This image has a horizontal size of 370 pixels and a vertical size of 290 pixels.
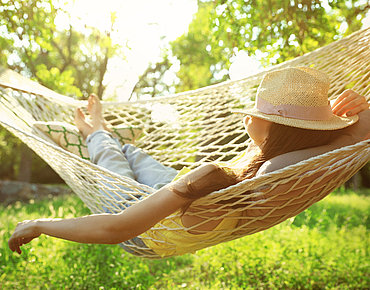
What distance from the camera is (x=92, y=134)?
6.40ft

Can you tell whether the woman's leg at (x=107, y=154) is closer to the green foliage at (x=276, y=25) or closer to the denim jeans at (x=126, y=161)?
the denim jeans at (x=126, y=161)

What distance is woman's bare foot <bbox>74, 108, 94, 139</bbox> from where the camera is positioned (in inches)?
81.8

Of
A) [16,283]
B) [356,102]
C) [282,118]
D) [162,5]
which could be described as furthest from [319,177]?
[162,5]

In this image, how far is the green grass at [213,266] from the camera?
2195 mm

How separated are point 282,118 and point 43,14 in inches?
86.6

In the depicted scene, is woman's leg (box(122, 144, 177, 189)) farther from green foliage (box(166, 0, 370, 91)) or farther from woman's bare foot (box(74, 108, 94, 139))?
green foliage (box(166, 0, 370, 91))

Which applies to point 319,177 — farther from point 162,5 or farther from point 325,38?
point 162,5

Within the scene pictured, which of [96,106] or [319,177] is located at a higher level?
[96,106]

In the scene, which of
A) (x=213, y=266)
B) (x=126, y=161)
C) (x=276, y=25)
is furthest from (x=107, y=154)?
(x=276, y=25)

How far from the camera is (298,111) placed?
1.08 m

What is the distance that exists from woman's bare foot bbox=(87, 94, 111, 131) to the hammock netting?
0.41 feet

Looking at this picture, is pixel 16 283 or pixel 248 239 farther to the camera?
pixel 248 239

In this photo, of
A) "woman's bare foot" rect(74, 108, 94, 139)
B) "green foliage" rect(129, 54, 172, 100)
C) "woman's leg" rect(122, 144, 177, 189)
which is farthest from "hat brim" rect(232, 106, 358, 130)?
"green foliage" rect(129, 54, 172, 100)

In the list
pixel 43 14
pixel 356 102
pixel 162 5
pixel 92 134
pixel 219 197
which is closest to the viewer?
pixel 219 197
